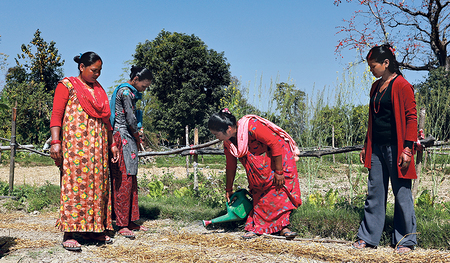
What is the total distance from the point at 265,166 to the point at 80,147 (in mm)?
1741

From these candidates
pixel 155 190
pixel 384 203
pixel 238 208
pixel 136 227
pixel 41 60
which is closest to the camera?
pixel 384 203

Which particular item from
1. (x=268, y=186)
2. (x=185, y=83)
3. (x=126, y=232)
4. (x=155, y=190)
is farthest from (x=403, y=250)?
(x=185, y=83)

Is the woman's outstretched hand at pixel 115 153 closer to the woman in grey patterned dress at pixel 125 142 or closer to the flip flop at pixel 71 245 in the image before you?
the woman in grey patterned dress at pixel 125 142

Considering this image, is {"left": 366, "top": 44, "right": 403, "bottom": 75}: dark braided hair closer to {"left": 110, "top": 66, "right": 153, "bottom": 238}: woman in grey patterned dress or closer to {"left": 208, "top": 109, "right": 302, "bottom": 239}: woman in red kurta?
{"left": 208, "top": 109, "right": 302, "bottom": 239}: woman in red kurta

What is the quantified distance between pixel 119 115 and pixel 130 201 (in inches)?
38.0

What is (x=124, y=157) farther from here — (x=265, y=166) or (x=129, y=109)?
(x=265, y=166)

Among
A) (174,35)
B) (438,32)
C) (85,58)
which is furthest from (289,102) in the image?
(174,35)

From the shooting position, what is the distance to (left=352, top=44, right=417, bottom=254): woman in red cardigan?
2.78 metres

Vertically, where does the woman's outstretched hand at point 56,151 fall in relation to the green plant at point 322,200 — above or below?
above

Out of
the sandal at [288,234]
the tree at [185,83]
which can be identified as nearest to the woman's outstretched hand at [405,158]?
the sandal at [288,234]

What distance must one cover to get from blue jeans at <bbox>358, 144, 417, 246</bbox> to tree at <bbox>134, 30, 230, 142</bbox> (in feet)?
66.0

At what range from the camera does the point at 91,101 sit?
3.05 meters

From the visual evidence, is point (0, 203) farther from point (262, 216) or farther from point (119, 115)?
point (262, 216)

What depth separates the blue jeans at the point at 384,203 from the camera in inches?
112
